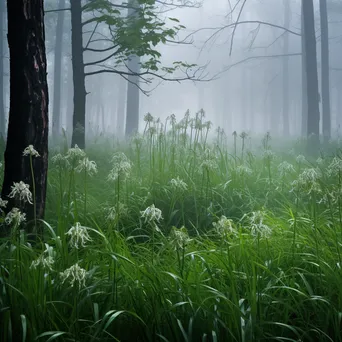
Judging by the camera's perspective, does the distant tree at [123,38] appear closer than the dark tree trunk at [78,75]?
Yes

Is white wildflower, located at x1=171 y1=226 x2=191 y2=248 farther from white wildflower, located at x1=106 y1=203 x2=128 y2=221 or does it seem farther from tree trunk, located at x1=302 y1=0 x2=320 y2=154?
tree trunk, located at x1=302 y1=0 x2=320 y2=154

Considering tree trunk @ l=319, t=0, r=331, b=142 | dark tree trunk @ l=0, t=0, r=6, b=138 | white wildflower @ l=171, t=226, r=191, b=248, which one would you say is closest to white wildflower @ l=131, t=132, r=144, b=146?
white wildflower @ l=171, t=226, r=191, b=248

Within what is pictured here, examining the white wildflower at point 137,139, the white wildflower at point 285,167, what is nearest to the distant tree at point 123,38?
the white wildflower at point 137,139

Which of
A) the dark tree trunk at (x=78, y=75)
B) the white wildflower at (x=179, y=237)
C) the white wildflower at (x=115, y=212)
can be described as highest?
the dark tree trunk at (x=78, y=75)

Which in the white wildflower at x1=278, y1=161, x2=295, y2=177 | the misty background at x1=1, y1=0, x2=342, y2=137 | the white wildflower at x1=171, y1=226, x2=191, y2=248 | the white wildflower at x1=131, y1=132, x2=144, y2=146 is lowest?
the white wildflower at x1=171, y1=226, x2=191, y2=248

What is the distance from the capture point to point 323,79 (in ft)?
60.2

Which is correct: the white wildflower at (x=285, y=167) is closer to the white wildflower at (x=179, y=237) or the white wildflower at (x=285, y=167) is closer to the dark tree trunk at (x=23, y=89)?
the dark tree trunk at (x=23, y=89)

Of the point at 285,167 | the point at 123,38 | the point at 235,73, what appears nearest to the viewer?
the point at 285,167

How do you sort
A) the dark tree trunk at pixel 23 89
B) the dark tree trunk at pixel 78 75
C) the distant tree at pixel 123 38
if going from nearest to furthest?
the dark tree trunk at pixel 23 89 → the distant tree at pixel 123 38 → the dark tree trunk at pixel 78 75

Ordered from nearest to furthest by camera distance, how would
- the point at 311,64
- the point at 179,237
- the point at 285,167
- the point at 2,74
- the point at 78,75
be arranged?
the point at 179,237 → the point at 285,167 → the point at 78,75 → the point at 311,64 → the point at 2,74

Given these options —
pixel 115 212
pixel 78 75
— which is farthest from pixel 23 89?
pixel 78 75

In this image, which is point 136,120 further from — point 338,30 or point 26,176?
point 338,30

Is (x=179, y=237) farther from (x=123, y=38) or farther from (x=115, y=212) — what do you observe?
(x=123, y=38)

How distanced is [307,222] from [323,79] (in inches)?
667
